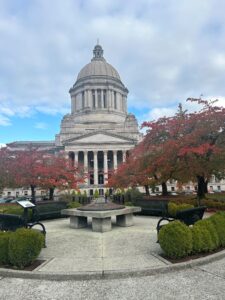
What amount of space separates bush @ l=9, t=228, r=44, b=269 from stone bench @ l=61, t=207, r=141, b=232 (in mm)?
4861

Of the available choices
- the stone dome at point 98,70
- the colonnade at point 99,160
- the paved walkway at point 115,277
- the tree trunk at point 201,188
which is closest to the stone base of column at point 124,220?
the paved walkway at point 115,277

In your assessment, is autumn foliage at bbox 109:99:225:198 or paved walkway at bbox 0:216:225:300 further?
autumn foliage at bbox 109:99:225:198

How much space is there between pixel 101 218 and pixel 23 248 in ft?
17.9

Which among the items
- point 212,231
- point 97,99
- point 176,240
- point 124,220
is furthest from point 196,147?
point 97,99

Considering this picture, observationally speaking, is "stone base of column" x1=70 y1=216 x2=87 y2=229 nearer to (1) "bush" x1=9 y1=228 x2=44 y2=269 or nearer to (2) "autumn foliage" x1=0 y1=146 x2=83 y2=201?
(1) "bush" x1=9 y1=228 x2=44 y2=269

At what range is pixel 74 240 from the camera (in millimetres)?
10180

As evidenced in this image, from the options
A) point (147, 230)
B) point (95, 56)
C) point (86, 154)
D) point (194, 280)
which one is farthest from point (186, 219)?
point (95, 56)

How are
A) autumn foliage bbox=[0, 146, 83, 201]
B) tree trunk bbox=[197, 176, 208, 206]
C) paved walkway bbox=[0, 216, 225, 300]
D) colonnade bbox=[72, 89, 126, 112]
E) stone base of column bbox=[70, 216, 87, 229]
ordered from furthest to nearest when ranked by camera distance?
colonnade bbox=[72, 89, 126, 112]
autumn foliage bbox=[0, 146, 83, 201]
tree trunk bbox=[197, 176, 208, 206]
stone base of column bbox=[70, 216, 87, 229]
paved walkway bbox=[0, 216, 225, 300]

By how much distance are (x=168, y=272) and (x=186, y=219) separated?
3.38m

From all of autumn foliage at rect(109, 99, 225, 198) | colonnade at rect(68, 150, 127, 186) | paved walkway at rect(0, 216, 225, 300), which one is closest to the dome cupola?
colonnade at rect(68, 150, 127, 186)

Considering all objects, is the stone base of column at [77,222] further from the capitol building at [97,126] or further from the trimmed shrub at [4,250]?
the capitol building at [97,126]

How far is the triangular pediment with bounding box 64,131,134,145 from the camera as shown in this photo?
225ft

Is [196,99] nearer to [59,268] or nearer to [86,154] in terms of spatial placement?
[59,268]

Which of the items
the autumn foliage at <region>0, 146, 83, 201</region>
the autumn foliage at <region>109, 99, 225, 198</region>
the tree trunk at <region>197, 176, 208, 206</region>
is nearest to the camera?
the autumn foliage at <region>109, 99, 225, 198</region>
